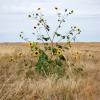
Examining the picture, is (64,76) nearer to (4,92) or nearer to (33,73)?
(33,73)

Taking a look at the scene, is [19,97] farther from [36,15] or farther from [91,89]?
[36,15]

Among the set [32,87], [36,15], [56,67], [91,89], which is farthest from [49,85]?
[36,15]

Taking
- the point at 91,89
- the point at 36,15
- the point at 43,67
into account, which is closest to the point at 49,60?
the point at 43,67

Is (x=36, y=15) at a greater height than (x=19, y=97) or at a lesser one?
greater

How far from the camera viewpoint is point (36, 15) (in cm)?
945

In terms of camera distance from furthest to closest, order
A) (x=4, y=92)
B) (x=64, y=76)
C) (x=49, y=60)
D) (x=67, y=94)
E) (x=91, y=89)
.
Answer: (x=49, y=60), (x=64, y=76), (x=91, y=89), (x=67, y=94), (x=4, y=92)

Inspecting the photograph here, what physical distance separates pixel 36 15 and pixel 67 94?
10.4ft

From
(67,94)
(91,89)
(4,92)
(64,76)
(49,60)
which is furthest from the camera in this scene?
(49,60)

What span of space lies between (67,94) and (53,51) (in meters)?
2.66

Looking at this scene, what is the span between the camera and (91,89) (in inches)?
283

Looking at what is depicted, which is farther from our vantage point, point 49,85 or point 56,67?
point 56,67

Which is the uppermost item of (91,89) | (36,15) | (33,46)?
(36,15)

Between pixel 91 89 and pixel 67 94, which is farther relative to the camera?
pixel 91 89

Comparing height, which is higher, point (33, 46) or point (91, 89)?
point (33, 46)
